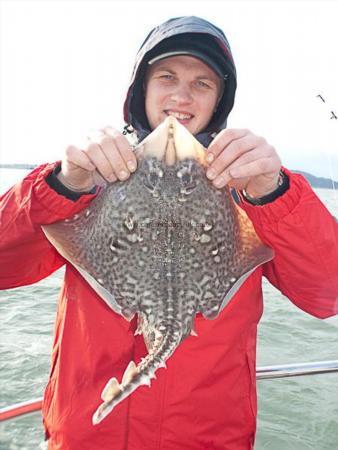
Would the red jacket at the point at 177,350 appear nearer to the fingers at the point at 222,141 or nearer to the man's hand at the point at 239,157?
the man's hand at the point at 239,157

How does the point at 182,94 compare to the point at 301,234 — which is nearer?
the point at 301,234

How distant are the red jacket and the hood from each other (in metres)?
1.04

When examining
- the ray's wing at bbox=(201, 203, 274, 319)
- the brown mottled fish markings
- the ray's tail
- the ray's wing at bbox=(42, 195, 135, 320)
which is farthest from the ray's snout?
the ray's tail

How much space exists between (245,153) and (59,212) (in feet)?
3.37

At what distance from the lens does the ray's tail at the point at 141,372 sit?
1899 mm

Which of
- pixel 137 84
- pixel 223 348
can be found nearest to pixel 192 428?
pixel 223 348

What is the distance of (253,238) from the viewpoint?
252 centimetres

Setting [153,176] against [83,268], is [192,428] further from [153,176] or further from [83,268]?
[153,176]

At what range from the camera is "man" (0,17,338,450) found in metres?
2.35

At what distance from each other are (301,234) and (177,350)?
3.30 ft

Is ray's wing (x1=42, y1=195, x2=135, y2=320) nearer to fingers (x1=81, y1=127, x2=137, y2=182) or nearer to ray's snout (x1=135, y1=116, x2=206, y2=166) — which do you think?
fingers (x1=81, y1=127, x2=137, y2=182)

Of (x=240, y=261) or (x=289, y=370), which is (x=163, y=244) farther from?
(x=289, y=370)

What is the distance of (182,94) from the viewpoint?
9.82 ft

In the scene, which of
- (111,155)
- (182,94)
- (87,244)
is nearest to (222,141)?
(111,155)
